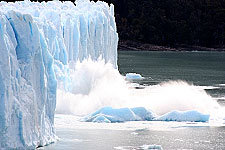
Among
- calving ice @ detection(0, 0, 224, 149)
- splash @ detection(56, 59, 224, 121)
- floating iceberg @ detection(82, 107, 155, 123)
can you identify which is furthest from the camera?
splash @ detection(56, 59, 224, 121)

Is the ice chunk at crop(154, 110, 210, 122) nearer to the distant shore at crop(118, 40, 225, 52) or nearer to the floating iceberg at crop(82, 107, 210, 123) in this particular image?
the floating iceberg at crop(82, 107, 210, 123)

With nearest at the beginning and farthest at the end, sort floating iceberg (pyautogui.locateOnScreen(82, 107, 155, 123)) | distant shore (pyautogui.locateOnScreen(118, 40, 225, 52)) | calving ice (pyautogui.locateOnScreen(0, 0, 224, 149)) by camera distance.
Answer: calving ice (pyautogui.locateOnScreen(0, 0, 224, 149)), floating iceberg (pyautogui.locateOnScreen(82, 107, 155, 123)), distant shore (pyautogui.locateOnScreen(118, 40, 225, 52))

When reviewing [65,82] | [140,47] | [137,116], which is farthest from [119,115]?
[140,47]

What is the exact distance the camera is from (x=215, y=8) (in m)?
132

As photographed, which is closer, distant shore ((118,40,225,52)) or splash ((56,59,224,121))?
splash ((56,59,224,121))

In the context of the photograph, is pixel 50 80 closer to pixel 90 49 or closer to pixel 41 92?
pixel 41 92

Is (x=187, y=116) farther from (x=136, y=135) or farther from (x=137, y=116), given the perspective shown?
(x=136, y=135)

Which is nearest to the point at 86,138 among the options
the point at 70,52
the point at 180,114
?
the point at 180,114

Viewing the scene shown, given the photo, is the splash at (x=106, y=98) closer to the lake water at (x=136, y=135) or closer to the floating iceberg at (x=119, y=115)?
the floating iceberg at (x=119, y=115)

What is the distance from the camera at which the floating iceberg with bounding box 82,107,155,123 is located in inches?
1147

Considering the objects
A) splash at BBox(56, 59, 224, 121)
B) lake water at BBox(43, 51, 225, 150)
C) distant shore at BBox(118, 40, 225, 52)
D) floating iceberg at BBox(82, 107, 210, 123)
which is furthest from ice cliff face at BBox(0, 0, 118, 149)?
distant shore at BBox(118, 40, 225, 52)

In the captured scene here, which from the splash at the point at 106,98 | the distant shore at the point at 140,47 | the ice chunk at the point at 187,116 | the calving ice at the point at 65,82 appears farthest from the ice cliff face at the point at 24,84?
the distant shore at the point at 140,47

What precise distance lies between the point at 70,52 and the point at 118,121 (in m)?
10.2

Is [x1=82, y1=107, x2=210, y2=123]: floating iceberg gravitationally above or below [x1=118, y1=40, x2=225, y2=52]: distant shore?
above
